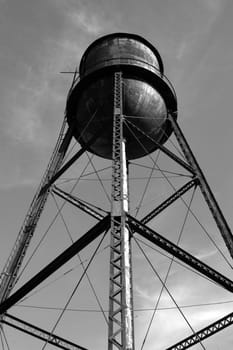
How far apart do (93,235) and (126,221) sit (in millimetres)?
830

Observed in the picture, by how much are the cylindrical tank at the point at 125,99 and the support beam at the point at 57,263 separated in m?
3.51

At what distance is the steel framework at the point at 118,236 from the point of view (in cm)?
582

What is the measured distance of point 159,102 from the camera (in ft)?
35.7

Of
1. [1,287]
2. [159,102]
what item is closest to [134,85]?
[159,102]

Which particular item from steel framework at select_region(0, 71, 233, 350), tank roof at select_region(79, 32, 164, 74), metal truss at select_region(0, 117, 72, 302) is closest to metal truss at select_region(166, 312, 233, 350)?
steel framework at select_region(0, 71, 233, 350)

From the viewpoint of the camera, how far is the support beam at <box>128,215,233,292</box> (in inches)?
283

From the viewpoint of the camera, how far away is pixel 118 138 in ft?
28.8

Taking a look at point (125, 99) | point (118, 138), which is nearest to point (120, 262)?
point (118, 138)

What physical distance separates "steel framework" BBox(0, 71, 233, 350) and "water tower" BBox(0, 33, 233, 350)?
18mm

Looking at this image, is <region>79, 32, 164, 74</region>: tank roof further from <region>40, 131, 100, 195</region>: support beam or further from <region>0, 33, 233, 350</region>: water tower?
<region>40, 131, 100, 195</region>: support beam

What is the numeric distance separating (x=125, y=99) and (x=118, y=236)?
4.72 m

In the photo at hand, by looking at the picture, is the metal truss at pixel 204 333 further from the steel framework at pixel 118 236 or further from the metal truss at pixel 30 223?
the metal truss at pixel 30 223

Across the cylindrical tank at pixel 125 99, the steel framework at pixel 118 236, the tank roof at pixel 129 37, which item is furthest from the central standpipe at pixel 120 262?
the tank roof at pixel 129 37

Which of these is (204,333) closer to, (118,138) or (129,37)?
(118,138)
